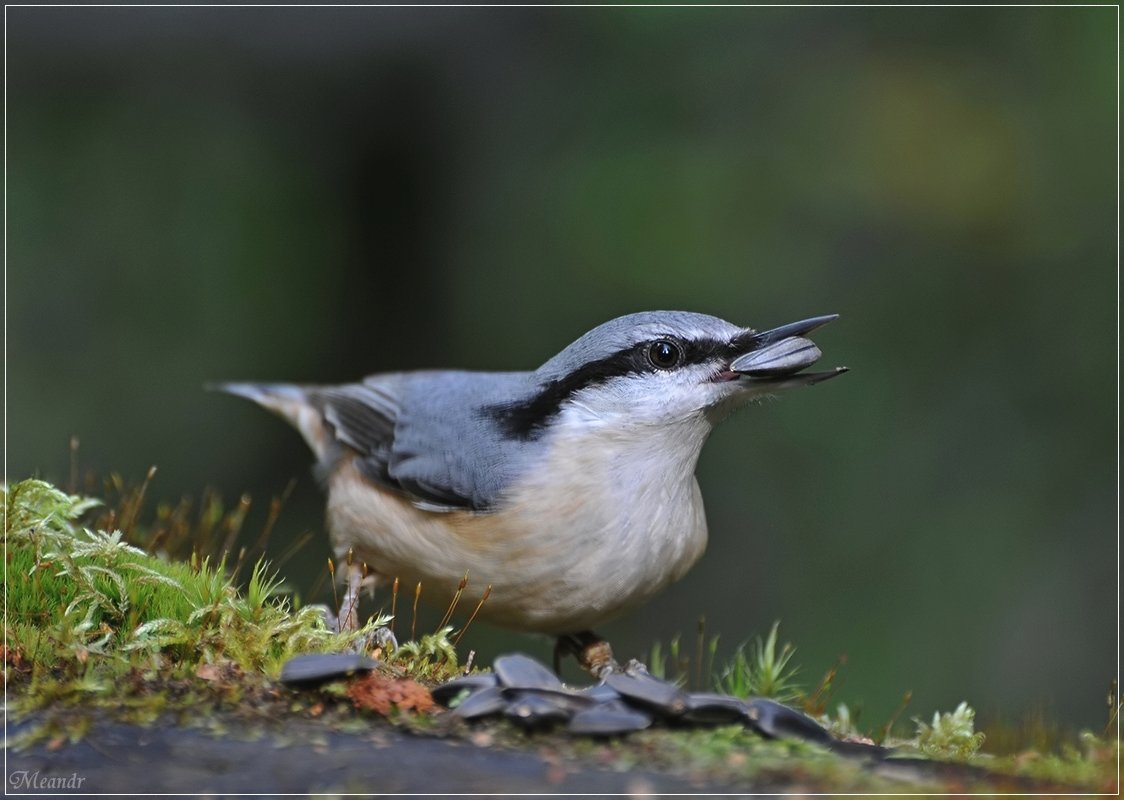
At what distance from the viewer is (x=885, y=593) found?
590cm

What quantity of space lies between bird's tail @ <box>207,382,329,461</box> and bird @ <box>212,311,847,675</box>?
1185 mm

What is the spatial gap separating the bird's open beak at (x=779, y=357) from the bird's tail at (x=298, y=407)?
6.59 ft

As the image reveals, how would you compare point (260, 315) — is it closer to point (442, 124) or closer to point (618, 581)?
point (442, 124)

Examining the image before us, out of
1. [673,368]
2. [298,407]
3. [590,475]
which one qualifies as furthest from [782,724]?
[298,407]

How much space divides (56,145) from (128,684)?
5.61 metres

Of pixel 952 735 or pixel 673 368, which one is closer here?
pixel 952 735

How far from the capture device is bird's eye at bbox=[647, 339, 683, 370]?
315 centimetres

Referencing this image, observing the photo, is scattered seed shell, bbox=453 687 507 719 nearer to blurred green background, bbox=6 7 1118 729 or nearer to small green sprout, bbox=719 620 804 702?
small green sprout, bbox=719 620 804 702

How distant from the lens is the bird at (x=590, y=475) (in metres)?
3.09

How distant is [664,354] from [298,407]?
2170 mm

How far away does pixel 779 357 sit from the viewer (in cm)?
303

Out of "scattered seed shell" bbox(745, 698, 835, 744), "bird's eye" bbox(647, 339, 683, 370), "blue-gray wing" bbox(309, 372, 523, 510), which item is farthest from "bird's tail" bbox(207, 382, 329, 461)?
"scattered seed shell" bbox(745, 698, 835, 744)

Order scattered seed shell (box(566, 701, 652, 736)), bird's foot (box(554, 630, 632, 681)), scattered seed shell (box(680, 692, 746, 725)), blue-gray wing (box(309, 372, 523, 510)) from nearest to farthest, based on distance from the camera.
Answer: scattered seed shell (box(566, 701, 652, 736)) → scattered seed shell (box(680, 692, 746, 725)) → blue-gray wing (box(309, 372, 523, 510)) → bird's foot (box(554, 630, 632, 681))

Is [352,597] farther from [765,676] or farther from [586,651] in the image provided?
[765,676]
